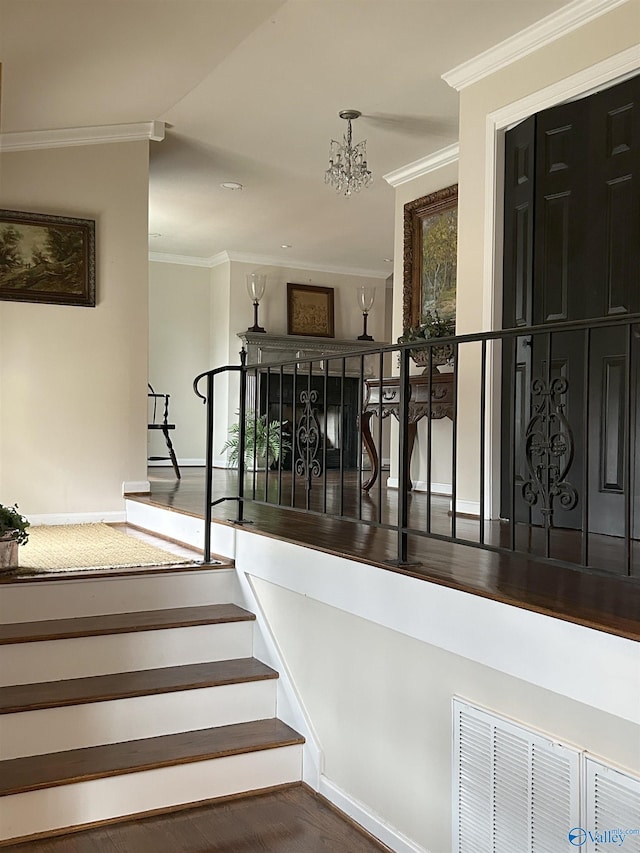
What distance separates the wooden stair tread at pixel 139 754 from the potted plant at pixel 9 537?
95cm

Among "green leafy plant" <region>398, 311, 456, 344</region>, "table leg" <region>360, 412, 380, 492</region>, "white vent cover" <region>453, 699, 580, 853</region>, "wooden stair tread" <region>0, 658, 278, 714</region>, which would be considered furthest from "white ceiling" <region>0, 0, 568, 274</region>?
"white vent cover" <region>453, 699, 580, 853</region>

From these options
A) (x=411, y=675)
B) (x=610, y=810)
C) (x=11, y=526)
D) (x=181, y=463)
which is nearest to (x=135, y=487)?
(x=11, y=526)

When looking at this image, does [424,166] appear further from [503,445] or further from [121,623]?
[121,623]

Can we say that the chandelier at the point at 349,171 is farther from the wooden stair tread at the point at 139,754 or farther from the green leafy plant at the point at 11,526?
the wooden stair tread at the point at 139,754

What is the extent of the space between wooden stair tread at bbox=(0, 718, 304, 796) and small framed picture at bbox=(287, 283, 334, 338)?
264 inches

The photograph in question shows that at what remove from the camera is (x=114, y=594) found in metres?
3.63

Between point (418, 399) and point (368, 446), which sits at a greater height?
point (418, 399)

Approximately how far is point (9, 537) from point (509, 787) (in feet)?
7.90

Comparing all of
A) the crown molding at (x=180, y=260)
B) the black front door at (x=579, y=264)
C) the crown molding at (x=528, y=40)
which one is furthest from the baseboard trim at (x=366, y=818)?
the crown molding at (x=180, y=260)

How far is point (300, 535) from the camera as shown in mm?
3541

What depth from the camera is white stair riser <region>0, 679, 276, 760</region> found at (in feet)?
9.74

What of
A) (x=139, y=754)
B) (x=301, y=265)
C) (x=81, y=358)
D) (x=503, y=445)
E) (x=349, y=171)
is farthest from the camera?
(x=301, y=265)

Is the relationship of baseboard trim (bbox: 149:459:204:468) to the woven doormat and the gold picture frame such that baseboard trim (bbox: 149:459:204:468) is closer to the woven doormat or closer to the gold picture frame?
the gold picture frame

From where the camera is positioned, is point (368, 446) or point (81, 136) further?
point (368, 446)
